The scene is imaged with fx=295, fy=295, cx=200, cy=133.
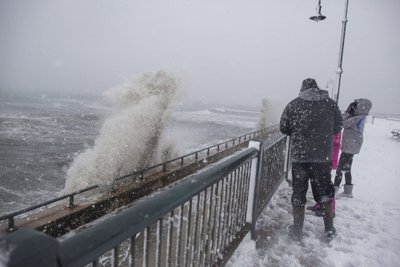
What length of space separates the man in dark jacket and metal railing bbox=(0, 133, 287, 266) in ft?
1.50

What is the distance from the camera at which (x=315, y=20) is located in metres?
9.95

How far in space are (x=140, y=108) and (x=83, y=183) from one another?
580 cm

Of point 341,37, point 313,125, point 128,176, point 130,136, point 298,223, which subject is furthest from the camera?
point 130,136

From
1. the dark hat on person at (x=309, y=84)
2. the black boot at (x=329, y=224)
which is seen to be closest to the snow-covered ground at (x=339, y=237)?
the black boot at (x=329, y=224)

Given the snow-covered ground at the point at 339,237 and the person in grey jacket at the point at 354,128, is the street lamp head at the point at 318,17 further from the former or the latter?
the snow-covered ground at the point at 339,237

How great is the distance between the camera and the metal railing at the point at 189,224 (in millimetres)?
1007

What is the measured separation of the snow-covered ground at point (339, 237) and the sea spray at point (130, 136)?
9.81 m

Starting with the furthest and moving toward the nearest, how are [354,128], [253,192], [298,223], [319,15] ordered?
[319,15] < [354,128] < [298,223] < [253,192]

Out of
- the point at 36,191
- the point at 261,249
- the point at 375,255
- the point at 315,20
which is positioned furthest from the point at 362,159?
the point at 36,191

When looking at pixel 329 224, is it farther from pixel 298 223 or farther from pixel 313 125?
pixel 313 125

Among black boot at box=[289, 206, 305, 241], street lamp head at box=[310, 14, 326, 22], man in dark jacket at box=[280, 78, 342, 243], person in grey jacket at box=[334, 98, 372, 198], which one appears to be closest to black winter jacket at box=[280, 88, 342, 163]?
man in dark jacket at box=[280, 78, 342, 243]

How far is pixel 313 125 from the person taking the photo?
362 cm

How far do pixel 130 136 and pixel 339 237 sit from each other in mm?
12831

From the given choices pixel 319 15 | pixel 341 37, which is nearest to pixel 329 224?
pixel 341 37
